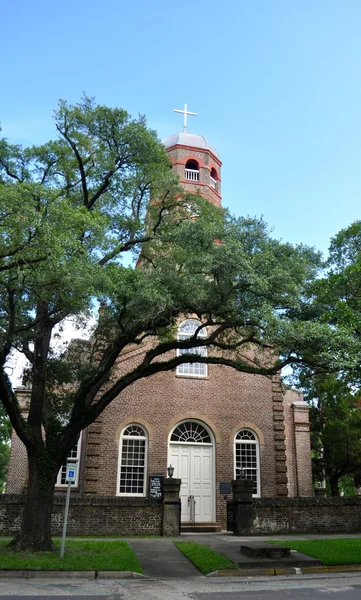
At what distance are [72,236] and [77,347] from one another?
7676 millimetres

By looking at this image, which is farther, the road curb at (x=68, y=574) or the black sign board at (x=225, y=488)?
the black sign board at (x=225, y=488)

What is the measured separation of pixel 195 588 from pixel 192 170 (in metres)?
25.0

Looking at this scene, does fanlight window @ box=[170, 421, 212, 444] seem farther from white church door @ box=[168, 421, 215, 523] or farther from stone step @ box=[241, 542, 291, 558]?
stone step @ box=[241, 542, 291, 558]

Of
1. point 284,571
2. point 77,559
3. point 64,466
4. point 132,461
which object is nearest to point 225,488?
point 132,461

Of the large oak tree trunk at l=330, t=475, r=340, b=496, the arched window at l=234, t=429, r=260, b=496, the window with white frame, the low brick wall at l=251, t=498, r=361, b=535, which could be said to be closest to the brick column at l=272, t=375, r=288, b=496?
the arched window at l=234, t=429, r=260, b=496

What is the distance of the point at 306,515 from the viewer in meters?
18.2

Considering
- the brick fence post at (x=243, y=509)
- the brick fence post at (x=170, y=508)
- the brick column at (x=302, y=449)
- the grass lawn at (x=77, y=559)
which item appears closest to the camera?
the grass lawn at (x=77, y=559)

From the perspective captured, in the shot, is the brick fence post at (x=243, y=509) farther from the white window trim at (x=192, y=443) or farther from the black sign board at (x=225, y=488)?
the white window trim at (x=192, y=443)

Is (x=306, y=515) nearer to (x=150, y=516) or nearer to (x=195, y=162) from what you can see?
(x=150, y=516)

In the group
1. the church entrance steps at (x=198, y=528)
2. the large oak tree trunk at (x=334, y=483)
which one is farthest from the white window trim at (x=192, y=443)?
the large oak tree trunk at (x=334, y=483)

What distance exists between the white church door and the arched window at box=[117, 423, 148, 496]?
116 centimetres

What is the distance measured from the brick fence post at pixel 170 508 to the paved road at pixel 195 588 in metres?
6.27

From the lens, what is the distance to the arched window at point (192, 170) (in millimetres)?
31031

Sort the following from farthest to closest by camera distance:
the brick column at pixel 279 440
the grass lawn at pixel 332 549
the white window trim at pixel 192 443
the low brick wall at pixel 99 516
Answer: the brick column at pixel 279 440
the white window trim at pixel 192 443
the low brick wall at pixel 99 516
the grass lawn at pixel 332 549
